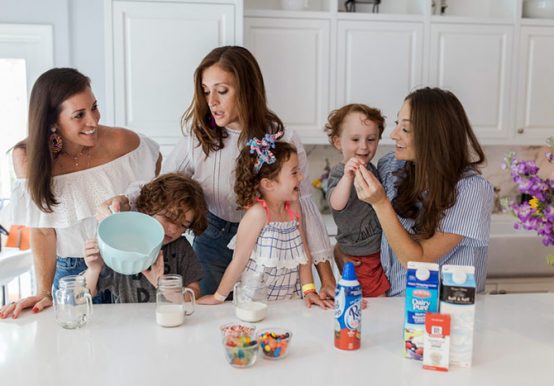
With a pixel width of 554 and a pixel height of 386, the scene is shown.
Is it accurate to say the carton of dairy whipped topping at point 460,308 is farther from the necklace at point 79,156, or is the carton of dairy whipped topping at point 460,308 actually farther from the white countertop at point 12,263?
the white countertop at point 12,263

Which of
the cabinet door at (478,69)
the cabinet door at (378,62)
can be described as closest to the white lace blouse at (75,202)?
the cabinet door at (378,62)

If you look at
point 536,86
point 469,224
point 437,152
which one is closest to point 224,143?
point 437,152

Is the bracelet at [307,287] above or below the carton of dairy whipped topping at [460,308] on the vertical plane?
below

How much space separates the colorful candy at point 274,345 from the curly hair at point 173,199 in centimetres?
61

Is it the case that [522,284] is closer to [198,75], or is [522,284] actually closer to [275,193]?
[275,193]

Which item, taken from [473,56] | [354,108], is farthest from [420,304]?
[473,56]

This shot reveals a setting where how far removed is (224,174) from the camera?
1.96m

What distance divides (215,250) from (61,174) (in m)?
0.58

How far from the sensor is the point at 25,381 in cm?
116

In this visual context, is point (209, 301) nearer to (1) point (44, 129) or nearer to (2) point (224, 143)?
(2) point (224, 143)

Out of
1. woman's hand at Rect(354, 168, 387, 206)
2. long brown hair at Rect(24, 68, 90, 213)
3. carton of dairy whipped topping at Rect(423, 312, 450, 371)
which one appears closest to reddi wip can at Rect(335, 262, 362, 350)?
carton of dairy whipped topping at Rect(423, 312, 450, 371)

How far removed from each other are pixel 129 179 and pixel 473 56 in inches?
88.9

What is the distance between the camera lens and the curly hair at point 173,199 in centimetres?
176

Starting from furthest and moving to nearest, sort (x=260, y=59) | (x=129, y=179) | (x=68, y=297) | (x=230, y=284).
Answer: (x=260, y=59)
(x=129, y=179)
(x=230, y=284)
(x=68, y=297)
